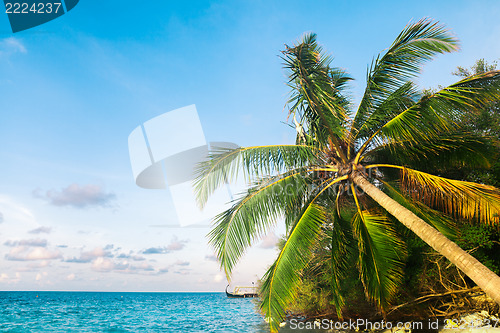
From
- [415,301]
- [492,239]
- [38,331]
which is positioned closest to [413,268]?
Answer: [415,301]

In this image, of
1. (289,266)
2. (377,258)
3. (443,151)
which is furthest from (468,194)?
(289,266)

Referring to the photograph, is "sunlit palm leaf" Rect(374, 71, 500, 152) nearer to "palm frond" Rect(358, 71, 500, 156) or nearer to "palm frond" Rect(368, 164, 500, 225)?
"palm frond" Rect(358, 71, 500, 156)

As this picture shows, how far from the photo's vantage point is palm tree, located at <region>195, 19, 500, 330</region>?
21.0ft

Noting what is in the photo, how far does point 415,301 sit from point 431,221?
12.5ft

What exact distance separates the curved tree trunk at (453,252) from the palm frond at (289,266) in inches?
58.2

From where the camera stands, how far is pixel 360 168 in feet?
23.9

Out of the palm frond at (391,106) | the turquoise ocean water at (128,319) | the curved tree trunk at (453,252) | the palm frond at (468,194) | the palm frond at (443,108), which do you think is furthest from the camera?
the turquoise ocean water at (128,319)

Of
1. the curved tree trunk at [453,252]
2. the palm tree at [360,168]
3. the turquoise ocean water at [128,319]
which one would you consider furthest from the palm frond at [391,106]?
the turquoise ocean water at [128,319]

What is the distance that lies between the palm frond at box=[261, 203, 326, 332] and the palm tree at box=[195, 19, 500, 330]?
0.02 meters

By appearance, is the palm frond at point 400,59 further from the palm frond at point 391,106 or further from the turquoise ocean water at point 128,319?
the turquoise ocean water at point 128,319

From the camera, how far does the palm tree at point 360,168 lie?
252 inches

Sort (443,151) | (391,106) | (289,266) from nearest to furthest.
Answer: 1. (289,266)
2. (391,106)
3. (443,151)

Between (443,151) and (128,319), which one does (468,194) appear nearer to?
(443,151)

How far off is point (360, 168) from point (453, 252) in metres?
2.72
